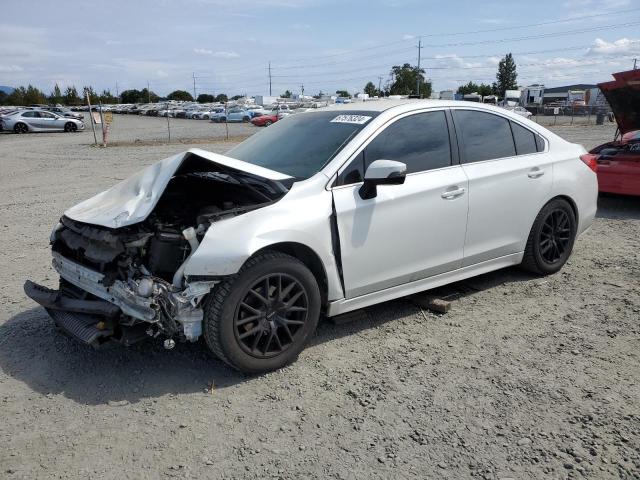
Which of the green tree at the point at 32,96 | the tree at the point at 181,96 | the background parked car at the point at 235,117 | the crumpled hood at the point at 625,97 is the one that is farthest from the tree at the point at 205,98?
the crumpled hood at the point at 625,97

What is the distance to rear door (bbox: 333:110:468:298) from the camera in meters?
3.83

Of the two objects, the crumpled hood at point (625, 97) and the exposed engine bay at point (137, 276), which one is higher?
the crumpled hood at point (625, 97)

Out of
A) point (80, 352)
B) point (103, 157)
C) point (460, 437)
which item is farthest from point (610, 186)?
point (103, 157)

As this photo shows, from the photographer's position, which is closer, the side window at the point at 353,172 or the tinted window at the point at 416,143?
the side window at the point at 353,172

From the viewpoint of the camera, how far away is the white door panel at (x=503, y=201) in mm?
4512

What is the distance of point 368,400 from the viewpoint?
3.30 meters

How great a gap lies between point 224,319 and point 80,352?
4.44ft

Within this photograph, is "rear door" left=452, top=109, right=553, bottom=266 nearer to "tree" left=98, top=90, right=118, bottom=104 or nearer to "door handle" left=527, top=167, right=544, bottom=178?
"door handle" left=527, top=167, right=544, bottom=178

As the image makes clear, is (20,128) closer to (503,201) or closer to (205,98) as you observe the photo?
(503,201)

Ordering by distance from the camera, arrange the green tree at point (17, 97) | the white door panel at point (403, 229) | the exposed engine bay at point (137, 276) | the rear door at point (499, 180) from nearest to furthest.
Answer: the exposed engine bay at point (137, 276)
the white door panel at point (403, 229)
the rear door at point (499, 180)
the green tree at point (17, 97)

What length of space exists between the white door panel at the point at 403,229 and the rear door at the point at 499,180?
171 mm

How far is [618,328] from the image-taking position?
4.22m

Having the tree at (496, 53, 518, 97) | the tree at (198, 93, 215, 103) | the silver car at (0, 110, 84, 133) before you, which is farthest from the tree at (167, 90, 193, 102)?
the silver car at (0, 110, 84, 133)

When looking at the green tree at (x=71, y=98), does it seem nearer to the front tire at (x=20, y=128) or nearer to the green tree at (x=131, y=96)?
the green tree at (x=131, y=96)
